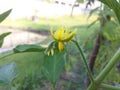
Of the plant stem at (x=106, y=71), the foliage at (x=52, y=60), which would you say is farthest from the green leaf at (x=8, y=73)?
the plant stem at (x=106, y=71)

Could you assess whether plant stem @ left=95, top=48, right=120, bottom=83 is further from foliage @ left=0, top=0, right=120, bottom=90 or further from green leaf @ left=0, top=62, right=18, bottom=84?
green leaf @ left=0, top=62, right=18, bottom=84

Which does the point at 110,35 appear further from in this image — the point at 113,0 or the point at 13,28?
the point at 13,28

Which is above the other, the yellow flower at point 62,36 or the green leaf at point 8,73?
the yellow flower at point 62,36

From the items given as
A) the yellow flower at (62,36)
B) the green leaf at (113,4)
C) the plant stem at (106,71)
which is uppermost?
the green leaf at (113,4)

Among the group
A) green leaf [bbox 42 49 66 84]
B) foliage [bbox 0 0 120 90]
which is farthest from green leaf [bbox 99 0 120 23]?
green leaf [bbox 42 49 66 84]

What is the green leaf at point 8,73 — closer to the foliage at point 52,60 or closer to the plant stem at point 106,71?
the foliage at point 52,60

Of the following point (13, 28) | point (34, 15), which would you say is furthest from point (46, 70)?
point (34, 15)
